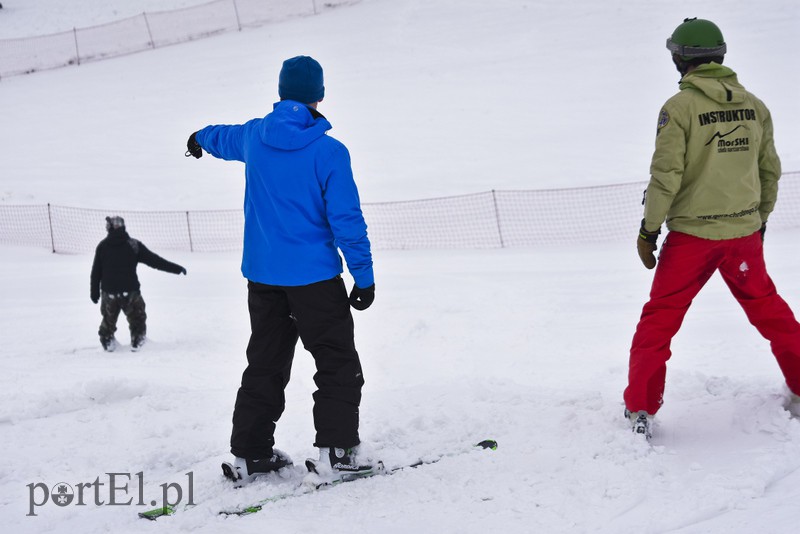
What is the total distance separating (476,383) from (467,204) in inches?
441

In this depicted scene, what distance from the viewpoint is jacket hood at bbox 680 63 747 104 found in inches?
137

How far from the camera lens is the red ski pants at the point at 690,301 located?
11.8 ft

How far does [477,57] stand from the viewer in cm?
2612

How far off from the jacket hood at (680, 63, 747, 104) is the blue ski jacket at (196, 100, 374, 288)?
1.58 m

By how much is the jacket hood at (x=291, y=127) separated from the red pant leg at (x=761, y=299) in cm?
193

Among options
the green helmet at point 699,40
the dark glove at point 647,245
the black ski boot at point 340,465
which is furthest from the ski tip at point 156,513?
the green helmet at point 699,40

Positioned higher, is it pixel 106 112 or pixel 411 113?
pixel 106 112

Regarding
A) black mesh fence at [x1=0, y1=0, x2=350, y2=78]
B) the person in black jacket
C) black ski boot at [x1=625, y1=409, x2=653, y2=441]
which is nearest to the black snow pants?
the person in black jacket

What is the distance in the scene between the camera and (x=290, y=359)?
363 cm

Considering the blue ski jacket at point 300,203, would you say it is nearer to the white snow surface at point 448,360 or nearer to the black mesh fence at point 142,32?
the white snow surface at point 448,360

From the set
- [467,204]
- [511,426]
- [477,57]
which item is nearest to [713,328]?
[511,426]

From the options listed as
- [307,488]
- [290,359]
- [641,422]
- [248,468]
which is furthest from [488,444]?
[248,468]

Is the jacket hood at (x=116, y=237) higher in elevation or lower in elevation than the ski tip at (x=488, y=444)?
higher

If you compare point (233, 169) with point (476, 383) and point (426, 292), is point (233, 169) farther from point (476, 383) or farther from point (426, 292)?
point (476, 383)
